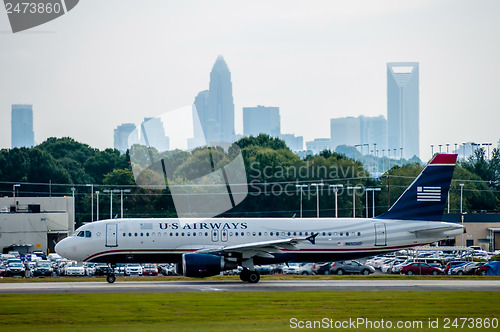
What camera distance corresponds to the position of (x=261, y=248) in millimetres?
45969

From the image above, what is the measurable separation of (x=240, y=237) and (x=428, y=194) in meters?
11.7

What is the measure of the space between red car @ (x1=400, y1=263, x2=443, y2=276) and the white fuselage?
1097cm

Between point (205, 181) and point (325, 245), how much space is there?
266 ft

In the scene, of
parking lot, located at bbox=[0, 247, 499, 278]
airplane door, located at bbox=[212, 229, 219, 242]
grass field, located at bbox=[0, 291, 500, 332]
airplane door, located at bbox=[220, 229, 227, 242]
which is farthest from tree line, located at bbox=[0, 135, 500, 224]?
grass field, located at bbox=[0, 291, 500, 332]

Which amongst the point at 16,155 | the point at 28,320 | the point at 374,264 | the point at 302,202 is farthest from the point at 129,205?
the point at 28,320

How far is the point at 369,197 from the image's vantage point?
14225 centimetres

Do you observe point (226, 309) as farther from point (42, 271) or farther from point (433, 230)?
point (42, 271)

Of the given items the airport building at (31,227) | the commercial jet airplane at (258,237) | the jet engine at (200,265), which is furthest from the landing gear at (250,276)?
the airport building at (31,227)

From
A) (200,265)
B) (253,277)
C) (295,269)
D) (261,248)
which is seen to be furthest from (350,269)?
(200,265)

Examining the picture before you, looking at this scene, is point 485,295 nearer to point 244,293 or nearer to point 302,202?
point 244,293

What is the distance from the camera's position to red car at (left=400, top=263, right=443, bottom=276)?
59250mm

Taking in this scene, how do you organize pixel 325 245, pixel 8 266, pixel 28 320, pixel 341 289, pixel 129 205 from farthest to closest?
pixel 129 205
pixel 8 266
pixel 325 245
pixel 341 289
pixel 28 320

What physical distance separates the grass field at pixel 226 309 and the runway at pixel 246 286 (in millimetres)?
2599

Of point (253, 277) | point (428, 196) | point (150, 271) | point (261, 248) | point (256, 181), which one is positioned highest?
point (256, 181)
